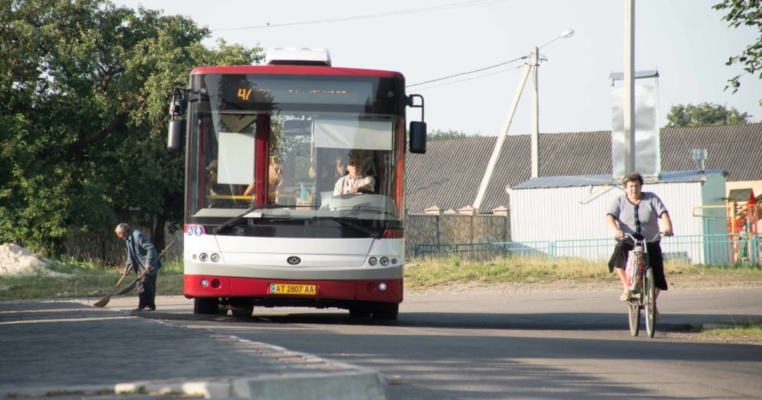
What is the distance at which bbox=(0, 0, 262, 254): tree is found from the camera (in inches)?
1495

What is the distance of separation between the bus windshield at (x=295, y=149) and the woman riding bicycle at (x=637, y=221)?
9.35 ft

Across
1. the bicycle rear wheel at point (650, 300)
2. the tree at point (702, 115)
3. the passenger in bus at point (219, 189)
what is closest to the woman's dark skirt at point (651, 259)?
the bicycle rear wheel at point (650, 300)

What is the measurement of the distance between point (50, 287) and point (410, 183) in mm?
45458

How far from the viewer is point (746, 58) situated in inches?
536

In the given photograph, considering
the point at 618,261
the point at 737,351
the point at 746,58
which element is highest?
the point at 746,58

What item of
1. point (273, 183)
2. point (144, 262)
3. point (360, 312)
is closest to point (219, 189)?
point (273, 183)

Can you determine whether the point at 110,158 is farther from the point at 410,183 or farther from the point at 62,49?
the point at 410,183

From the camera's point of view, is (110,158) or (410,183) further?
(410,183)

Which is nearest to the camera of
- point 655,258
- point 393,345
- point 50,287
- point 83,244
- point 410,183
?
point 393,345

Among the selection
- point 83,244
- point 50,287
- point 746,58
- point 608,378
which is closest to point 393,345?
point 608,378

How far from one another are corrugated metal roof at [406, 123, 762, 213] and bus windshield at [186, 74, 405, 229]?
166 feet

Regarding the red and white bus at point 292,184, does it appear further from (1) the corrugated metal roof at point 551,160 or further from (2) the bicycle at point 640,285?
(1) the corrugated metal roof at point 551,160

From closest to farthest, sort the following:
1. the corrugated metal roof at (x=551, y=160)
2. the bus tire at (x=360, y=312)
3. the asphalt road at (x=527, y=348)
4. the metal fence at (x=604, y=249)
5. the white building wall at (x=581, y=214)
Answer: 1. the asphalt road at (x=527, y=348)
2. the bus tire at (x=360, y=312)
3. the metal fence at (x=604, y=249)
4. the white building wall at (x=581, y=214)
5. the corrugated metal roof at (x=551, y=160)

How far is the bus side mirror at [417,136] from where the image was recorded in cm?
1462
